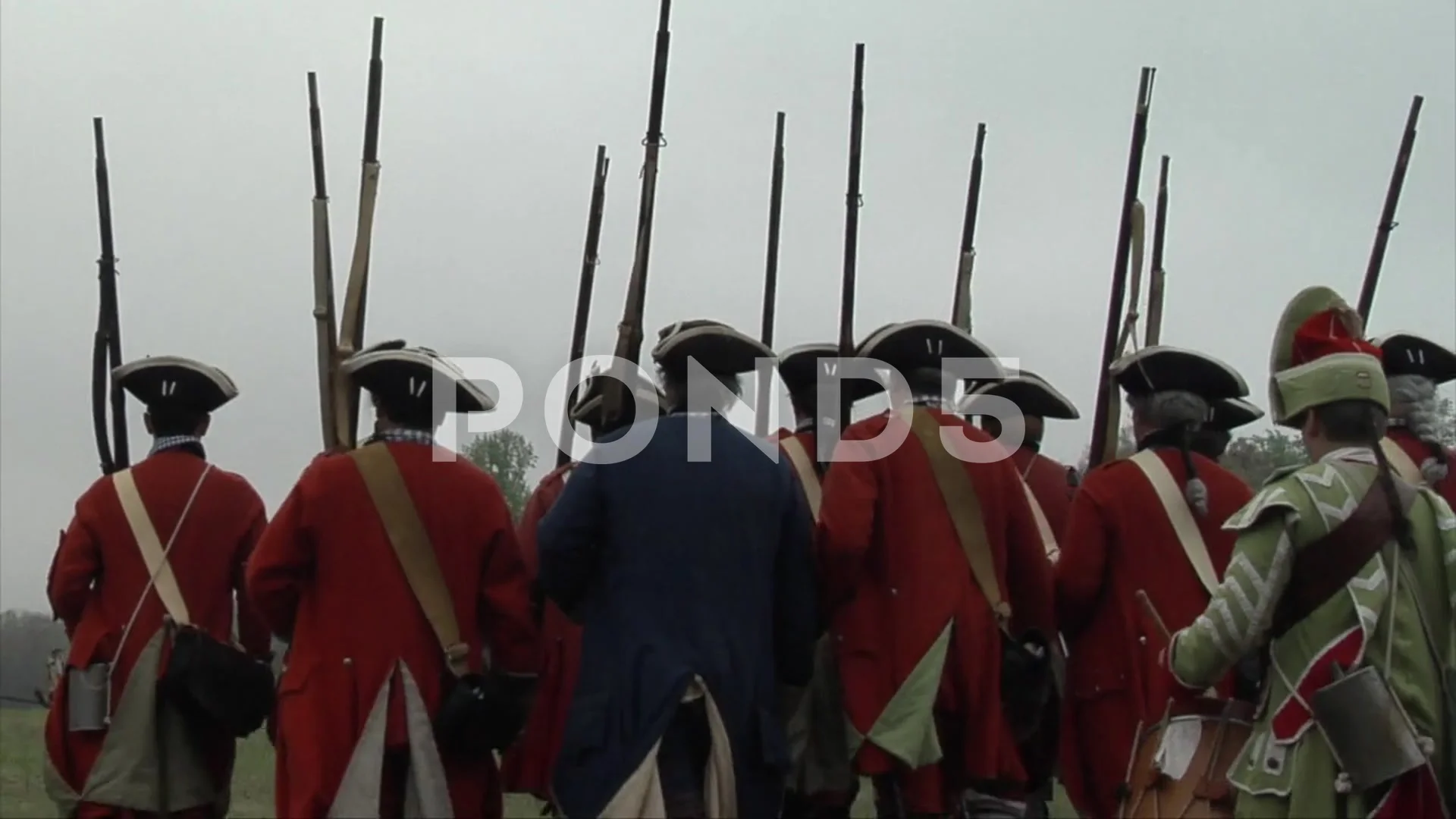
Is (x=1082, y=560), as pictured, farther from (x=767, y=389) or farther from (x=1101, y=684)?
(x=767, y=389)

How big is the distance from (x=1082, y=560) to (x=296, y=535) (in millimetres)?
3047

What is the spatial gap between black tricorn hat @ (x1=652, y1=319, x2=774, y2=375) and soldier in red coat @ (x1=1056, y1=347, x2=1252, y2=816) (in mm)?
1501

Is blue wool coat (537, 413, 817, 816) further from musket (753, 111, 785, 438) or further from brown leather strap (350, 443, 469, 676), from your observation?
musket (753, 111, 785, 438)

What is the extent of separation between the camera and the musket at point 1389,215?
30.7 ft

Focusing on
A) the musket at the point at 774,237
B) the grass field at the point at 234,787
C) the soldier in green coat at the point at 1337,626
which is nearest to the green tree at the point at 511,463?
the grass field at the point at 234,787

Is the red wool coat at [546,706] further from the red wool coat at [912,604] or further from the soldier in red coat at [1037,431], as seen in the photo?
the soldier in red coat at [1037,431]

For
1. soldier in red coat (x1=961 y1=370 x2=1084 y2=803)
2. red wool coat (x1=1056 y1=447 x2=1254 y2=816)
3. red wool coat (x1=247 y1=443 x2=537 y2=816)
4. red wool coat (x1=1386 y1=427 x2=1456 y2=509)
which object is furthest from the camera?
soldier in red coat (x1=961 y1=370 x2=1084 y2=803)

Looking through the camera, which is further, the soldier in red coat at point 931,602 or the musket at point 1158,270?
the musket at point 1158,270

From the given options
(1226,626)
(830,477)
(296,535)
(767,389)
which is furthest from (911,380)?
(296,535)

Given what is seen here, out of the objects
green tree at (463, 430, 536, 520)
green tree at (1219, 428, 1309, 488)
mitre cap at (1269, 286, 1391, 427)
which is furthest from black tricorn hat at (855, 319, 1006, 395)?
green tree at (1219, 428, 1309, 488)

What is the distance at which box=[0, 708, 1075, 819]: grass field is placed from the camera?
43.9 feet

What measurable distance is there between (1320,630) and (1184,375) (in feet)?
6.35

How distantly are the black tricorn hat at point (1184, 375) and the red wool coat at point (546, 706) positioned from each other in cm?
255

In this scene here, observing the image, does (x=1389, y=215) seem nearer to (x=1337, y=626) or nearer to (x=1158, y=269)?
(x=1158, y=269)
